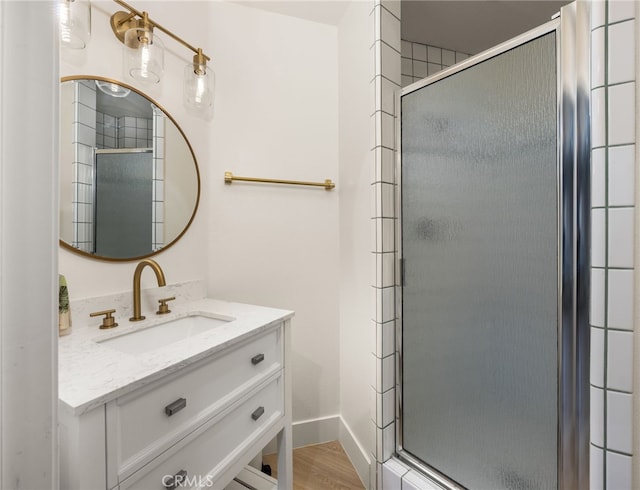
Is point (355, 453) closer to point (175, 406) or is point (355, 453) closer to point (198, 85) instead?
point (175, 406)

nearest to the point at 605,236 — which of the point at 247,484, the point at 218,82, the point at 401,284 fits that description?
the point at 401,284

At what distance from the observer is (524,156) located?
2.85 feet

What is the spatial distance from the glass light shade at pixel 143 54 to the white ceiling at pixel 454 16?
0.59 m

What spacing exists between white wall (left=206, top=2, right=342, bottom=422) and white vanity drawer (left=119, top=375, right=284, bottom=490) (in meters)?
0.51

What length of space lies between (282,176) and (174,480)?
1.20 meters

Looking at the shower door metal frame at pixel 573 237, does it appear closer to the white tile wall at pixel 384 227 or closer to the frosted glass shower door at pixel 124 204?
the white tile wall at pixel 384 227

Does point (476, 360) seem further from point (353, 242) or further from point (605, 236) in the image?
point (353, 242)

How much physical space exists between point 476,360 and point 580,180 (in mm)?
614

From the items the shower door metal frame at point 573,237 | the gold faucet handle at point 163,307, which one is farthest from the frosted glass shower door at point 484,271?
the gold faucet handle at point 163,307

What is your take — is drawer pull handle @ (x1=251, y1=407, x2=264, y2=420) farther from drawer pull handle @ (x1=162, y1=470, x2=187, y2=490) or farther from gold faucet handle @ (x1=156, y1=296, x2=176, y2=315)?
gold faucet handle @ (x1=156, y1=296, x2=176, y2=315)

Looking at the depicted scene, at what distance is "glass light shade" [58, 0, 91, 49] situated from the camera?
34.4 inches

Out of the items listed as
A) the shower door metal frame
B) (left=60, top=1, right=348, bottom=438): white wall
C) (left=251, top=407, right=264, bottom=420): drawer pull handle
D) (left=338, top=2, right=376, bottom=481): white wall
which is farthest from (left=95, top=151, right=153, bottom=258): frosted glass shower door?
the shower door metal frame

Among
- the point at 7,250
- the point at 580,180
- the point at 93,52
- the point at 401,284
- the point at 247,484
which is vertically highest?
the point at 93,52

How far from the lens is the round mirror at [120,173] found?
994mm
